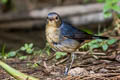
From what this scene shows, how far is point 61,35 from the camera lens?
157 inches

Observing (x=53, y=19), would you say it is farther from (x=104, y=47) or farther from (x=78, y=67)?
(x=104, y=47)

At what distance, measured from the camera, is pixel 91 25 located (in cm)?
984

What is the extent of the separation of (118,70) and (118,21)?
2112 millimetres

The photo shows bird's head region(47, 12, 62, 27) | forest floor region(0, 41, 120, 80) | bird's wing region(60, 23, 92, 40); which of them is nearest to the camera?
forest floor region(0, 41, 120, 80)

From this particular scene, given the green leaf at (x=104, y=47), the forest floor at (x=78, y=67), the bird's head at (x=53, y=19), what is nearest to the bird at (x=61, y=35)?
the bird's head at (x=53, y=19)

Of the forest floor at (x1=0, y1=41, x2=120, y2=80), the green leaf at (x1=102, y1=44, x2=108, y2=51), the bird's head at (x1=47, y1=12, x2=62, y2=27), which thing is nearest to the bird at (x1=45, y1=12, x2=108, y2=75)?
the bird's head at (x1=47, y1=12, x2=62, y2=27)

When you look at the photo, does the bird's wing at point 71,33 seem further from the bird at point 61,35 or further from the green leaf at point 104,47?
the green leaf at point 104,47

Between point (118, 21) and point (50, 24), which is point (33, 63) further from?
point (118, 21)

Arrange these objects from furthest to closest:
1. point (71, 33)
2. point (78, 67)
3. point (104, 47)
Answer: point (104, 47) → point (71, 33) → point (78, 67)

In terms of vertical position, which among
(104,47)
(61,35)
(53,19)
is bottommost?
(104,47)

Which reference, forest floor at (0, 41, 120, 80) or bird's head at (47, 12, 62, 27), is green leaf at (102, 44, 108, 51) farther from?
bird's head at (47, 12, 62, 27)

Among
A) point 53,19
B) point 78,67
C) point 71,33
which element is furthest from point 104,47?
point 53,19

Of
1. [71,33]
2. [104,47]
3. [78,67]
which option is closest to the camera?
[78,67]

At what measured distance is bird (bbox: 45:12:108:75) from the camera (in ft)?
12.8
